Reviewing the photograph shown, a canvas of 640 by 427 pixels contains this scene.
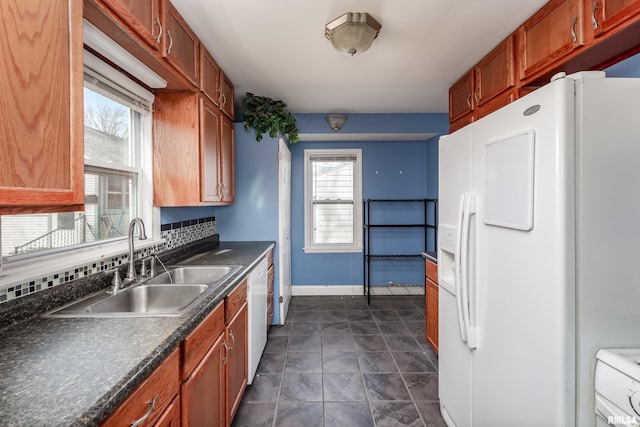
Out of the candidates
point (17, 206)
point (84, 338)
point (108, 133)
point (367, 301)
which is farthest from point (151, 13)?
point (367, 301)

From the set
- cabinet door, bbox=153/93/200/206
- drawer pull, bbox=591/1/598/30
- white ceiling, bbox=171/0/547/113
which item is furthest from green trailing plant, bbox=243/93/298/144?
drawer pull, bbox=591/1/598/30

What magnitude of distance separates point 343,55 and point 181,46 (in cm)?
113

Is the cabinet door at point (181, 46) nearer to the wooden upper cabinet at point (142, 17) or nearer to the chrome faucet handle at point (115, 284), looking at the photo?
the wooden upper cabinet at point (142, 17)

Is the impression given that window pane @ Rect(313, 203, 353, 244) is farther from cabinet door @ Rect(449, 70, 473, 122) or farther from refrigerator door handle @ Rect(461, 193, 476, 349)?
refrigerator door handle @ Rect(461, 193, 476, 349)

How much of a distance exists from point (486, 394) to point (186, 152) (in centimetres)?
222

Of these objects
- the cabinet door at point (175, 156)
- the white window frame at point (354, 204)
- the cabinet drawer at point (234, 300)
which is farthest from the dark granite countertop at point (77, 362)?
the white window frame at point (354, 204)

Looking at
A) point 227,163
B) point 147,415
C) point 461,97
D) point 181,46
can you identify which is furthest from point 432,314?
point 181,46

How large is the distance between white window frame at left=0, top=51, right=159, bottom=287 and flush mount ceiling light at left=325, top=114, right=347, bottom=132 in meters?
1.95

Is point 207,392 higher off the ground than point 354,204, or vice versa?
point 354,204

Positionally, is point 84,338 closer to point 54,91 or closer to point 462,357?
point 54,91

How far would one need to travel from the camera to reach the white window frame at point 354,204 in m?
4.07

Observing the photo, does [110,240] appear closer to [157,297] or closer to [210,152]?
[157,297]

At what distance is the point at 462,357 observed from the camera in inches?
A: 58.0

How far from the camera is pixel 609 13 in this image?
4.31ft
